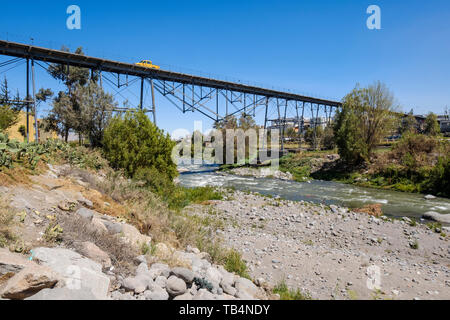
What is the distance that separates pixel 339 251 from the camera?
26.8ft

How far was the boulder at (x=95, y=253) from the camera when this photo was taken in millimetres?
4151

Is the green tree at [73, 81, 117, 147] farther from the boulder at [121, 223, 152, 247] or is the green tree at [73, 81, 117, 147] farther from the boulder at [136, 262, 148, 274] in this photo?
the boulder at [136, 262, 148, 274]

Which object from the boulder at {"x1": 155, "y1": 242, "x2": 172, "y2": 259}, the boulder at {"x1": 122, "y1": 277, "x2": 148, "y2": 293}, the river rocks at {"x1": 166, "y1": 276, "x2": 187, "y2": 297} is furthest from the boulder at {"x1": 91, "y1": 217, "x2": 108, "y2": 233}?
the river rocks at {"x1": 166, "y1": 276, "x2": 187, "y2": 297}

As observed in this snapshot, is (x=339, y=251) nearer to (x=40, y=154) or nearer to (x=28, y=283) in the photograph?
(x=28, y=283)

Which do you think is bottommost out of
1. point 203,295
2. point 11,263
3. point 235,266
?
point 235,266

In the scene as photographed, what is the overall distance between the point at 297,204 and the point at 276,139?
101ft

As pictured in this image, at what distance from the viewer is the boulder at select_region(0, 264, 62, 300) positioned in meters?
2.72

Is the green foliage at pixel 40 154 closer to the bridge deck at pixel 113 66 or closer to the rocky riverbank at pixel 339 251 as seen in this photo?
the rocky riverbank at pixel 339 251

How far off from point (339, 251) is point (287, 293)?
3.85 m

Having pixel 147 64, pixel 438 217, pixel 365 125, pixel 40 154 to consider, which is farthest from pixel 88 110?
pixel 365 125

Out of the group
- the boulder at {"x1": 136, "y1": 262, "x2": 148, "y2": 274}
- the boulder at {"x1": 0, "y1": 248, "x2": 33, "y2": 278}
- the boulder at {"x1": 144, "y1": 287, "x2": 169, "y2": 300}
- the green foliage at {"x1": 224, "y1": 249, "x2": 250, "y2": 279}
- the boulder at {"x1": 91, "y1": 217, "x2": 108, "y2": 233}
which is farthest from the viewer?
the green foliage at {"x1": 224, "y1": 249, "x2": 250, "y2": 279}

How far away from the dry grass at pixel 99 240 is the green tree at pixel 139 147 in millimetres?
8128

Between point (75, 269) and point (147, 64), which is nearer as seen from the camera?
point (75, 269)

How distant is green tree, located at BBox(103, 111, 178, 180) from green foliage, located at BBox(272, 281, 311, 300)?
9.09 meters
